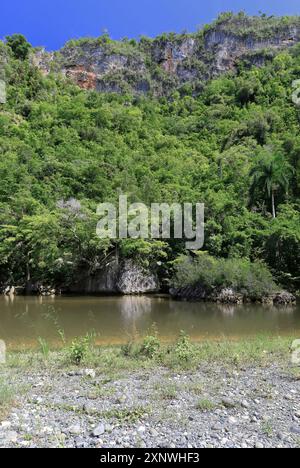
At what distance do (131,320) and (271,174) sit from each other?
2195 cm

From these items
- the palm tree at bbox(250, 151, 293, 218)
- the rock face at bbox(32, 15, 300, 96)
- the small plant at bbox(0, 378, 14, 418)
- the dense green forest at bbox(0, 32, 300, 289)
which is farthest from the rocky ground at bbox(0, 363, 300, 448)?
the rock face at bbox(32, 15, 300, 96)

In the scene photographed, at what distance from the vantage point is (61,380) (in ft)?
24.0

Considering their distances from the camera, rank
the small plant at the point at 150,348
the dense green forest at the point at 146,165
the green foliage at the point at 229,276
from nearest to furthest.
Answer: the small plant at the point at 150,348 → the green foliage at the point at 229,276 → the dense green forest at the point at 146,165

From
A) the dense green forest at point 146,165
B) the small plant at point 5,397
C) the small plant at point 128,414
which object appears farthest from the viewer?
the dense green forest at point 146,165

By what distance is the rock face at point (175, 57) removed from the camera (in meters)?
75.1

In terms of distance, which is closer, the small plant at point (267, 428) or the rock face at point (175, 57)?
the small plant at point (267, 428)

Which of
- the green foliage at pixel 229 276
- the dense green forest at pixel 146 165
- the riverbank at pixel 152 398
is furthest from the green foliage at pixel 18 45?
the riverbank at pixel 152 398

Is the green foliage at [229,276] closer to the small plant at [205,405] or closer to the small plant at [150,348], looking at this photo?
the small plant at [150,348]

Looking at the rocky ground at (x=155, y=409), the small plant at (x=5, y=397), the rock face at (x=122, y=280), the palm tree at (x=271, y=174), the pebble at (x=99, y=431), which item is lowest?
the rocky ground at (x=155, y=409)

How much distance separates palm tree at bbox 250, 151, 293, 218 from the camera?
111 ft

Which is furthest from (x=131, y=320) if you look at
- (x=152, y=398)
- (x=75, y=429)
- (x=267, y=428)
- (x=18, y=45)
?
(x=18, y=45)

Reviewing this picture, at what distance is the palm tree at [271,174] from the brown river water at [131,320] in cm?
1529

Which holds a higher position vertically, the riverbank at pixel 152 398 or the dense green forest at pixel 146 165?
the dense green forest at pixel 146 165

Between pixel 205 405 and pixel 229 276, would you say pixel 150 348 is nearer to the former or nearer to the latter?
pixel 205 405
